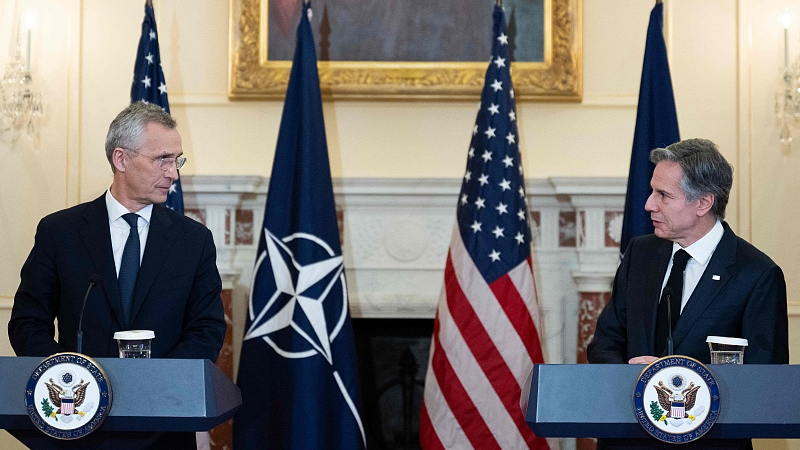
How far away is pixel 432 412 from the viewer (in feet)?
13.6

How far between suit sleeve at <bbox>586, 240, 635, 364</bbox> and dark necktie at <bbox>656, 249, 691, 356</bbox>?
160mm

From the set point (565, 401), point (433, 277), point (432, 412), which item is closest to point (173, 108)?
point (433, 277)

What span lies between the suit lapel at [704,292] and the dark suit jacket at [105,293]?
135 cm

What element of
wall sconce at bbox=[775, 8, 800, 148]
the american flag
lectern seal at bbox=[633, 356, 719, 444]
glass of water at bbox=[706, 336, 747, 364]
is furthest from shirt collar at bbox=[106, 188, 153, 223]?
wall sconce at bbox=[775, 8, 800, 148]

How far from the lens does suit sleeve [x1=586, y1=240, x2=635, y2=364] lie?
9.33ft

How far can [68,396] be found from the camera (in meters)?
2.08

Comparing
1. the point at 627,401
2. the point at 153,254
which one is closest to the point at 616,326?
the point at 627,401

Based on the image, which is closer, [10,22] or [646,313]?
[646,313]

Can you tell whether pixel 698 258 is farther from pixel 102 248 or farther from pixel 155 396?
pixel 102 248

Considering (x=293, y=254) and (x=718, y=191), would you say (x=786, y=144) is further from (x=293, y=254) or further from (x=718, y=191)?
(x=293, y=254)

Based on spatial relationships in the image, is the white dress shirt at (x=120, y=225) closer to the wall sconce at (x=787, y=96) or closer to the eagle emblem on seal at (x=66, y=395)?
the eagle emblem on seal at (x=66, y=395)

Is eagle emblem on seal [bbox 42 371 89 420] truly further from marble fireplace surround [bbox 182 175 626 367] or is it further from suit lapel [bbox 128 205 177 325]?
marble fireplace surround [bbox 182 175 626 367]

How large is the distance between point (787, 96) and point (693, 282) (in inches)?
90.3

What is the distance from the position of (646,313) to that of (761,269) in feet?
1.14
